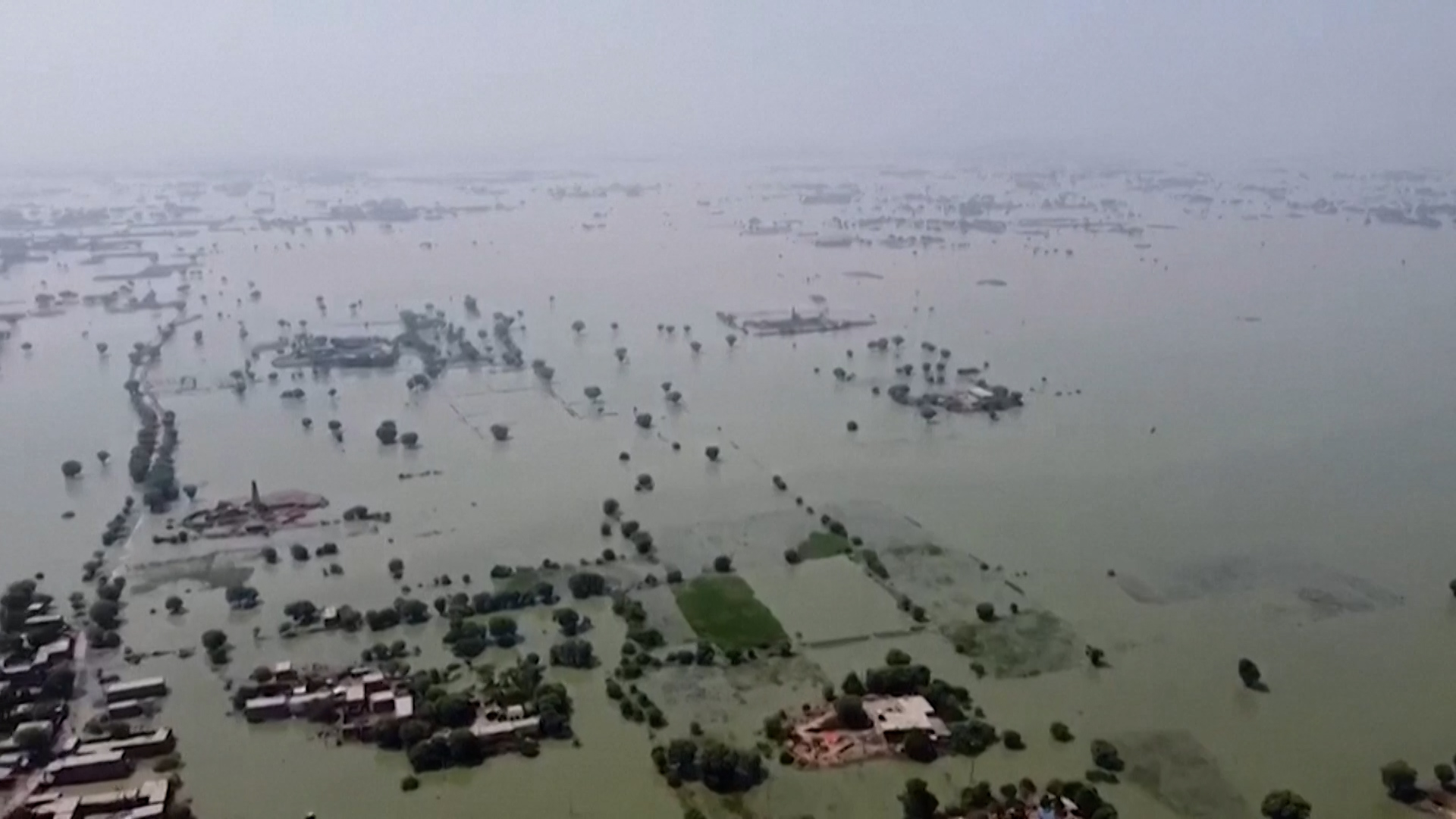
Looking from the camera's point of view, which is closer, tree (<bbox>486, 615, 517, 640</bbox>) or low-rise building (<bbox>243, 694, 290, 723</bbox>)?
low-rise building (<bbox>243, 694, 290, 723</bbox>)

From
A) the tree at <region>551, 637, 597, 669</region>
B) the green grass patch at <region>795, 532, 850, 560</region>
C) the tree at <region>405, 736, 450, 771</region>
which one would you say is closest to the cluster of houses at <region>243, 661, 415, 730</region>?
the tree at <region>405, 736, 450, 771</region>

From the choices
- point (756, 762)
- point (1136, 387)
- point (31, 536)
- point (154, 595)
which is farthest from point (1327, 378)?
point (31, 536)

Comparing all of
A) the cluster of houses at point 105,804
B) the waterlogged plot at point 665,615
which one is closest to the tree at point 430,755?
the cluster of houses at point 105,804

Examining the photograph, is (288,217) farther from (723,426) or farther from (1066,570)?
(1066,570)

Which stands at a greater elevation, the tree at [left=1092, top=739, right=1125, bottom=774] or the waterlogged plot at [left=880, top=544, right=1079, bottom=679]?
the waterlogged plot at [left=880, top=544, right=1079, bottom=679]

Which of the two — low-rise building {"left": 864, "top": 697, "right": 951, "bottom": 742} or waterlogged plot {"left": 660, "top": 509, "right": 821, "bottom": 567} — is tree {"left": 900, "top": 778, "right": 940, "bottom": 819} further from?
waterlogged plot {"left": 660, "top": 509, "right": 821, "bottom": 567}

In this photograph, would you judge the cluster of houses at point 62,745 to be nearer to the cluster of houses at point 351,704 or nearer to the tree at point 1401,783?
the cluster of houses at point 351,704

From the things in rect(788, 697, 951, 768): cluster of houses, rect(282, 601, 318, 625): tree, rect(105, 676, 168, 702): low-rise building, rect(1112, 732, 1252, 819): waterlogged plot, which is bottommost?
rect(1112, 732, 1252, 819): waterlogged plot

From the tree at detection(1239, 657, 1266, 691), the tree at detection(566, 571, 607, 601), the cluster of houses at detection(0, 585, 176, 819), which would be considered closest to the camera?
the cluster of houses at detection(0, 585, 176, 819)
